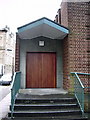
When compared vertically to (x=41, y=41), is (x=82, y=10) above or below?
above

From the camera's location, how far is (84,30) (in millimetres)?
6379

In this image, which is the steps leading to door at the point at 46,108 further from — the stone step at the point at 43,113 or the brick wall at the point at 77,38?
the brick wall at the point at 77,38

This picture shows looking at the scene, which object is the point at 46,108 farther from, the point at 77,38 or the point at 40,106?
the point at 77,38

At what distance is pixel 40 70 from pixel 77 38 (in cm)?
245

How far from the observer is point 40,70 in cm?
729

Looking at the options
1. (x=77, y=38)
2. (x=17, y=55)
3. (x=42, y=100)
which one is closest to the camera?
(x=42, y=100)

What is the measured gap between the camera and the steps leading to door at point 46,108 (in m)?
4.33

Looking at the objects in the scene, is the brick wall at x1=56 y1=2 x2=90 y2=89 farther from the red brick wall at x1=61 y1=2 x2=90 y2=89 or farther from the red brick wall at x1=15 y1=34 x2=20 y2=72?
the red brick wall at x1=15 y1=34 x2=20 y2=72

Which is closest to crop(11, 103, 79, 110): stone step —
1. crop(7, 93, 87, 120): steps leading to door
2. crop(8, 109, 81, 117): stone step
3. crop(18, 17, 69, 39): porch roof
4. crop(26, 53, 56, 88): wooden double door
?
crop(7, 93, 87, 120): steps leading to door

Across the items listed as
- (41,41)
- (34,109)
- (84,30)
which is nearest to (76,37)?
(84,30)

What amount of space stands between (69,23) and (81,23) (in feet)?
1.82

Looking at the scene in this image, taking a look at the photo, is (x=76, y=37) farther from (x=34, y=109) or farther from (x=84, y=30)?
(x=34, y=109)

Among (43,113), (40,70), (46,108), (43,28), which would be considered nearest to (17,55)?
(40,70)

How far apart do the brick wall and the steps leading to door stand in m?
1.38
